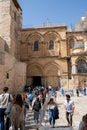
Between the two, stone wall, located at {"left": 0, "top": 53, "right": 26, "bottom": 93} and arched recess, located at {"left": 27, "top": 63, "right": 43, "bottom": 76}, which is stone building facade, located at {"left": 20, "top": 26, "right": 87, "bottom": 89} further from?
stone wall, located at {"left": 0, "top": 53, "right": 26, "bottom": 93}

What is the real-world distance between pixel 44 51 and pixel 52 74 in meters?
4.16

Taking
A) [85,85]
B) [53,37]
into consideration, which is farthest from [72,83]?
[53,37]

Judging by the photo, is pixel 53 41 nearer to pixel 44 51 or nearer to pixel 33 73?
pixel 44 51

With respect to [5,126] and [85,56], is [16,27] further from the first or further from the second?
[5,126]

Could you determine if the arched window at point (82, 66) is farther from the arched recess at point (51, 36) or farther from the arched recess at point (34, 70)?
the arched recess at point (34, 70)

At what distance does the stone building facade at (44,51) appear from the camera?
A: 29.5 m

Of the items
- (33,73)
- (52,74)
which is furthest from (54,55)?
(33,73)

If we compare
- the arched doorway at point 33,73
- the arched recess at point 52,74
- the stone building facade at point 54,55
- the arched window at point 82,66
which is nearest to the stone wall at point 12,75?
the arched doorway at point 33,73

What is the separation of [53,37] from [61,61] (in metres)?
4.45

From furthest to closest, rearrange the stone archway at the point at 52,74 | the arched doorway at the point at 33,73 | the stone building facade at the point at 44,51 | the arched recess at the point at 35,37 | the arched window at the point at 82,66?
the arched recess at the point at 35,37, the arched doorway at the point at 33,73, the stone archway at the point at 52,74, the arched window at the point at 82,66, the stone building facade at the point at 44,51

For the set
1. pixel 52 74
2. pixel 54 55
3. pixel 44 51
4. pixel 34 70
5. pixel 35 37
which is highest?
pixel 35 37

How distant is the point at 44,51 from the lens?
33.8 meters

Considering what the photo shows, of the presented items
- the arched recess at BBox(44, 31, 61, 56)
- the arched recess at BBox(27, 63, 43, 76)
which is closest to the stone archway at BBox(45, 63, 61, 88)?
the arched recess at BBox(27, 63, 43, 76)

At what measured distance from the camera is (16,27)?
3300 centimetres
